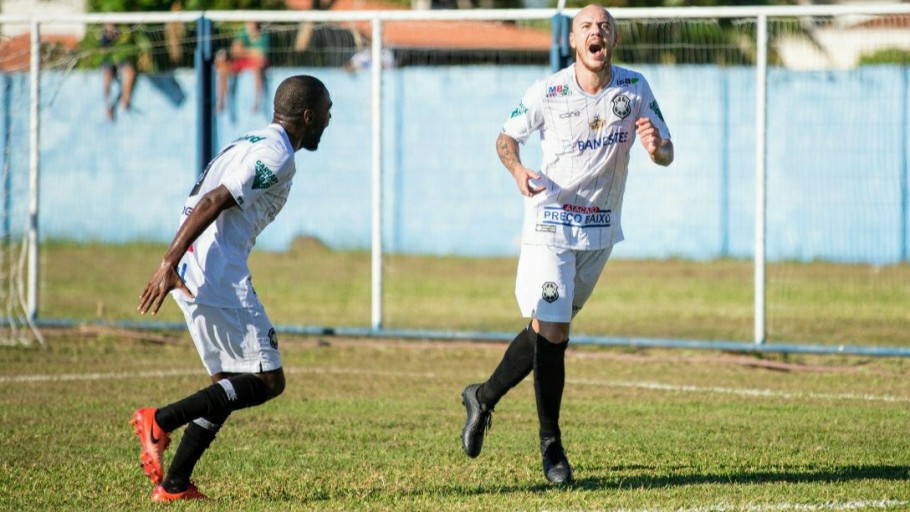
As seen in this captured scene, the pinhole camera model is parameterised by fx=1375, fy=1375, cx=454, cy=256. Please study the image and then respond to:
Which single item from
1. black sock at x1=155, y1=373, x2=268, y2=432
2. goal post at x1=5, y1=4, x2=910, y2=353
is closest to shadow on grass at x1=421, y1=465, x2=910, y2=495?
black sock at x1=155, y1=373, x2=268, y2=432

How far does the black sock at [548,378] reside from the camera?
7.07 m

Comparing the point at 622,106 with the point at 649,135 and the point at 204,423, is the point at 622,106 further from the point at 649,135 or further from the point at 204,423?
the point at 204,423

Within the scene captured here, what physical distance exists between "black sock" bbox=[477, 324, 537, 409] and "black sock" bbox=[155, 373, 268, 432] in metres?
1.46

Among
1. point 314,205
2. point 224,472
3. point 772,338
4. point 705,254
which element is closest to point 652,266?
point 705,254

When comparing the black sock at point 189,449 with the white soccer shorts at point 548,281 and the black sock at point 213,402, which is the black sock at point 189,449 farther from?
the white soccer shorts at point 548,281

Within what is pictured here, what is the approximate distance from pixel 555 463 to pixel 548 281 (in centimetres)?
92

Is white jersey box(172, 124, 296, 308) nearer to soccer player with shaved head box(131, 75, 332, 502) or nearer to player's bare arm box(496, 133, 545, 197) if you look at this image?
soccer player with shaved head box(131, 75, 332, 502)

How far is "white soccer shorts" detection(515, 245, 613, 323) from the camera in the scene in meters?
7.02

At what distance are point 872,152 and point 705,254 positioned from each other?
274cm

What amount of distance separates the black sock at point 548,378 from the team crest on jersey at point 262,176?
69.5 inches

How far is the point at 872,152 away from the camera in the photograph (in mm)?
19406

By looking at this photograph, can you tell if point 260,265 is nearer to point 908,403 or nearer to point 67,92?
point 67,92

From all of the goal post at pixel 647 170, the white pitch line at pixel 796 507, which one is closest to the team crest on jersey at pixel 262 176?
the white pitch line at pixel 796 507

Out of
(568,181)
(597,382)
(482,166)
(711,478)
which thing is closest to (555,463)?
(711,478)
